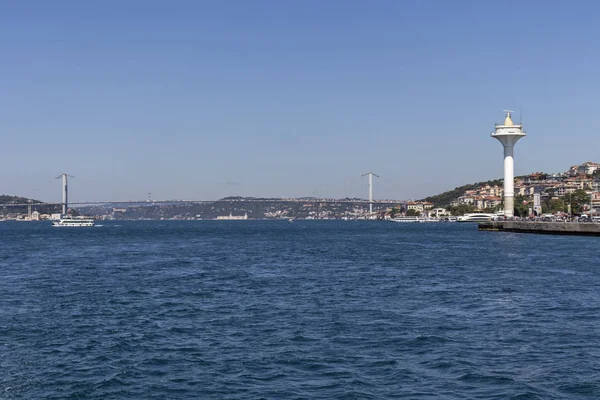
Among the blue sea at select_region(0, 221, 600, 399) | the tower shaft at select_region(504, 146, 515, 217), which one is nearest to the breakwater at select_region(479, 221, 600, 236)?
the tower shaft at select_region(504, 146, 515, 217)

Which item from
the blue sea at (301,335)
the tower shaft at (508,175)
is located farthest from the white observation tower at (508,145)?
the blue sea at (301,335)

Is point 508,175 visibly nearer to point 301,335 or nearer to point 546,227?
point 546,227

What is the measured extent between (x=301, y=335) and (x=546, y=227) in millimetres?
86505

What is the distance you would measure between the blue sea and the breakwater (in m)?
53.9

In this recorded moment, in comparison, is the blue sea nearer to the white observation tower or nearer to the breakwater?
the breakwater

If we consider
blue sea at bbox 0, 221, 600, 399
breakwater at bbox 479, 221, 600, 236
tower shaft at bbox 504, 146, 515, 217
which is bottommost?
blue sea at bbox 0, 221, 600, 399

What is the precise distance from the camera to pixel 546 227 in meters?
99.9

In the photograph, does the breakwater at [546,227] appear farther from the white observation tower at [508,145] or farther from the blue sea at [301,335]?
the blue sea at [301,335]

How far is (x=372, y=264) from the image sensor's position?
152 feet

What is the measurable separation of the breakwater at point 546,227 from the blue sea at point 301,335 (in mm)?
53917

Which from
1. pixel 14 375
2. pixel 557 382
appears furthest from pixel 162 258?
pixel 557 382

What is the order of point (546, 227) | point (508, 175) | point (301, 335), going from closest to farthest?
1. point (301, 335)
2. point (546, 227)
3. point (508, 175)

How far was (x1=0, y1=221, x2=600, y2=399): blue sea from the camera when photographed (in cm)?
1533

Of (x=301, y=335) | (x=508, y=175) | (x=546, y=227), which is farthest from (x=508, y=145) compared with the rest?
(x=301, y=335)
